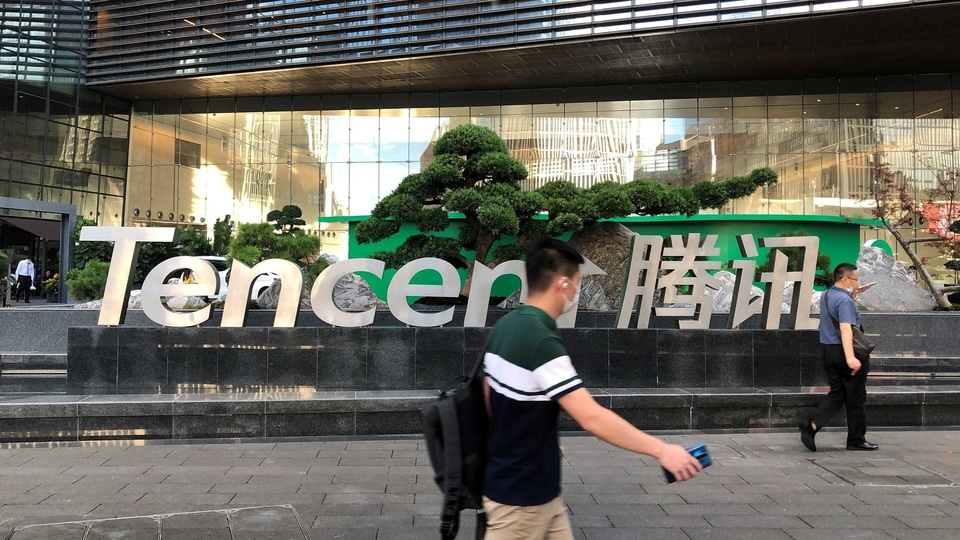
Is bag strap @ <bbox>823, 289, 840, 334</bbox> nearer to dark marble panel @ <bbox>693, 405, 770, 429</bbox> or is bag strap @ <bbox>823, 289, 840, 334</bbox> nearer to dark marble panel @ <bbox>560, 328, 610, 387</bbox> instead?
dark marble panel @ <bbox>693, 405, 770, 429</bbox>

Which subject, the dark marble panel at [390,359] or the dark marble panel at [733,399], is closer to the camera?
the dark marble panel at [733,399]

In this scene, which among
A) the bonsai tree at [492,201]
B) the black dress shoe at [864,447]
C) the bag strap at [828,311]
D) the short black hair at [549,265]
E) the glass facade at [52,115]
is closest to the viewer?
the short black hair at [549,265]

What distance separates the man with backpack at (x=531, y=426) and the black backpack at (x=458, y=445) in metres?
0.05

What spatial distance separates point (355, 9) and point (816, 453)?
20.8 metres

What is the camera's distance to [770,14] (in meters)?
20.0

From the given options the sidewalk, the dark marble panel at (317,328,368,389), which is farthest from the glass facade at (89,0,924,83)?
the sidewalk

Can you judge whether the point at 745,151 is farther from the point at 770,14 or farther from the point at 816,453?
A: the point at 816,453

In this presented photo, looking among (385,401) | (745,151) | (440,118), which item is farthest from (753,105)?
(385,401)

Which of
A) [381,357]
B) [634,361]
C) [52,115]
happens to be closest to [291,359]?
[381,357]

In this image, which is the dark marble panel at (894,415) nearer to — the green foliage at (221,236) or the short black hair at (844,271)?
the short black hair at (844,271)

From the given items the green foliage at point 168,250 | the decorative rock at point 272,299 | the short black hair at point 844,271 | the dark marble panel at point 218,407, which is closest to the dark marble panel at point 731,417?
the short black hair at point 844,271

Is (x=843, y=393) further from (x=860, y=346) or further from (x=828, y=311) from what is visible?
(x=828, y=311)

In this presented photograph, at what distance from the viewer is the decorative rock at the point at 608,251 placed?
15.7m

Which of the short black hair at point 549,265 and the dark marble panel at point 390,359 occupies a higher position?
the short black hair at point 549,265
